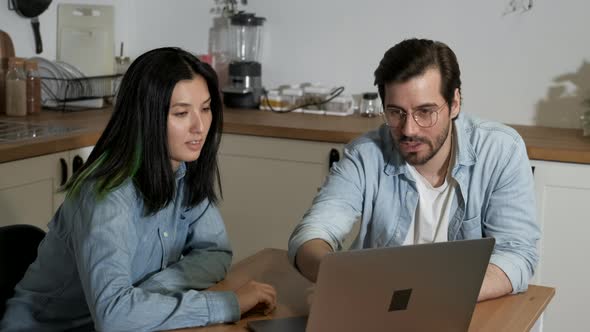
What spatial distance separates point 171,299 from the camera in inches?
62.7

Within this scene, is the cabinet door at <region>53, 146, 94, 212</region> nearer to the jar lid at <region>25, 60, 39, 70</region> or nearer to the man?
the jar lid at <region>25, 60, 39, 70</region>

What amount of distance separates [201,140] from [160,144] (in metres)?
0.10

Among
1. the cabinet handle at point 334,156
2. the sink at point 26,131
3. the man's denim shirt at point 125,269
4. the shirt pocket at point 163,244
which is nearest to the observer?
the man's denim shirt at point 125,269

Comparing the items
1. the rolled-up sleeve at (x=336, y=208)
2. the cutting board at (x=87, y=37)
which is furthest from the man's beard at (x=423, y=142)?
the cutting board at (x=87, y=37)

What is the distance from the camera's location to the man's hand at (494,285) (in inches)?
70.7

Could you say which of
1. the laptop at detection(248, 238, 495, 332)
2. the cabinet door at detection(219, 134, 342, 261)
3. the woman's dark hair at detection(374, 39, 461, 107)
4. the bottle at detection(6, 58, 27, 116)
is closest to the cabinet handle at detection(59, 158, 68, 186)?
the bottle at detection(6, 58, 27, 116)

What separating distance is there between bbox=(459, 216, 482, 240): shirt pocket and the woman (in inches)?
22.8

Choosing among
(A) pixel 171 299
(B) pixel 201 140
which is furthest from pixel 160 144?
(A) pixel 171 299

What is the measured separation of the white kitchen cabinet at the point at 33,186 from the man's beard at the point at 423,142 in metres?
1.26

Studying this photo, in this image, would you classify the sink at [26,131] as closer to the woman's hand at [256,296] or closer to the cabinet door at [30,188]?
the cabinet door at [30,188]

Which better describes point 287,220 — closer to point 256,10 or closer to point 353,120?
point 353,120

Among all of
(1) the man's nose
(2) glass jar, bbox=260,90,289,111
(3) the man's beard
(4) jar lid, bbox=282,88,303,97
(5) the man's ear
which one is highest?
(5) the man's ear

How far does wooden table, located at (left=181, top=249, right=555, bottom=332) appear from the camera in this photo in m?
1.65

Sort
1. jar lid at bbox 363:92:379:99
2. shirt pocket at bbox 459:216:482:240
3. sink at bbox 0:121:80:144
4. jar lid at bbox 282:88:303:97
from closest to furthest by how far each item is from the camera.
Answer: shirt pocket at bbox 459:216:482:240 < sink at bbox 0:121:80:144 < jar lid at bbox 363:92:379:99 < jar lid at bbox 282:88:303:97
